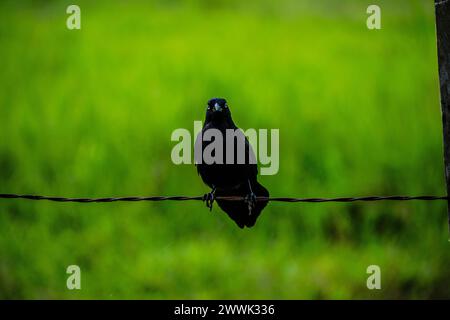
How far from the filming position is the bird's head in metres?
5.28

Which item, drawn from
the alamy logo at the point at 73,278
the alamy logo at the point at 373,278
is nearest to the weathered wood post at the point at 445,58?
the alamy logo at the point at 373,278

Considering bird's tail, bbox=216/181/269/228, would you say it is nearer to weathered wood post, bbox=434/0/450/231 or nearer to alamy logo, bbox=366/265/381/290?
weathered wood post, bbox=434/0/450/231

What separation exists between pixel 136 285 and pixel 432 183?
4.21m

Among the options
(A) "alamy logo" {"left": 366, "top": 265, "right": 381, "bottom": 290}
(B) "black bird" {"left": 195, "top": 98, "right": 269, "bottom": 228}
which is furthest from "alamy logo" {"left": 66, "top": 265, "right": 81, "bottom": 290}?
(B) "black bird" {"left": 195, "top": 98, "right": 269, "bottom": 228}

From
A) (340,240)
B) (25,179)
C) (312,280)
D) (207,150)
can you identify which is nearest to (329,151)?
(340,240)

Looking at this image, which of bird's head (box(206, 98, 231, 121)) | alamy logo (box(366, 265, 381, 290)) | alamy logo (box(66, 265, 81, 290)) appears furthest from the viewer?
alamy logo (box(366, 265, 381, 290))

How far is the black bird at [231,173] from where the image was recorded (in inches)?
197

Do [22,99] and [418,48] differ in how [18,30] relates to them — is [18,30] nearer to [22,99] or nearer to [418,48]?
[22,99]

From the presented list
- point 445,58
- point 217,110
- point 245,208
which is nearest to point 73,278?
point 217,110

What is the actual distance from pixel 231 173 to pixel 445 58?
1844mm

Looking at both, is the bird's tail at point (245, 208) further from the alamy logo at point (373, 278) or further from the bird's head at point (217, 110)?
the alamy logo at point (373, 278)

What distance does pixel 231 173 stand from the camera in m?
5.14

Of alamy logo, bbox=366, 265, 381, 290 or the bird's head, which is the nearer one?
the bird's head

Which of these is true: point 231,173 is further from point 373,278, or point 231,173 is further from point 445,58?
point 373,278
